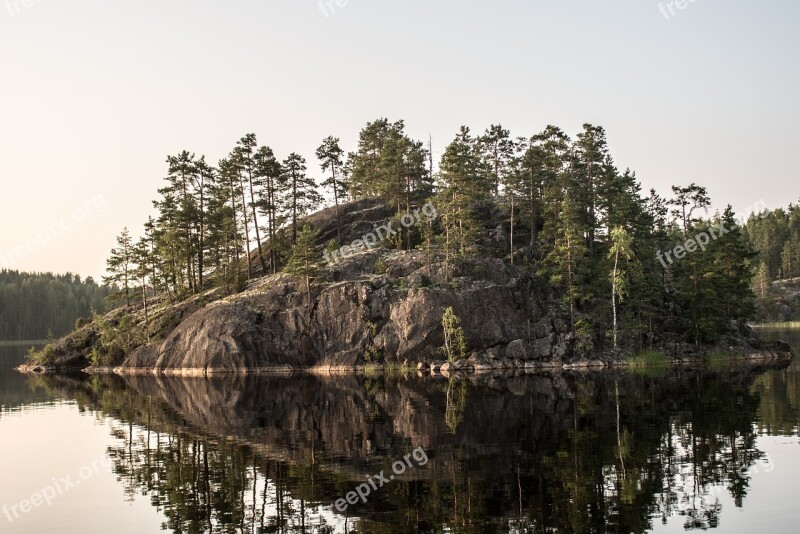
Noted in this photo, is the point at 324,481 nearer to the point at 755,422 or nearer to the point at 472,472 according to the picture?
the point at 472,472

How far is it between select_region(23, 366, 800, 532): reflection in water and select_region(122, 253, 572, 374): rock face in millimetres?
20959

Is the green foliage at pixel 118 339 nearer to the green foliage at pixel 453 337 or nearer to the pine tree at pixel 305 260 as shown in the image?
the pine tree at pixel 305 260

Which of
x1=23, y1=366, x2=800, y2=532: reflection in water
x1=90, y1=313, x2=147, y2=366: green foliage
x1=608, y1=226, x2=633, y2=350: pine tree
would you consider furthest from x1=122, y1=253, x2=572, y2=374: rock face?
x1=23, y1=366, x2=800, y2=532: reflection in water

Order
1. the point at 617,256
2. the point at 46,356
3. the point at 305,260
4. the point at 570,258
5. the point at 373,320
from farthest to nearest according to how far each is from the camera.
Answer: the point at 46,356, the point at 305,260, the point at 373,320, the point at 570,258, the point at 617,256

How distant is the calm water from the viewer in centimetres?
2017

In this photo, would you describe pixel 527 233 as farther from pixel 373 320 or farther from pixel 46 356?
pixel 46 356

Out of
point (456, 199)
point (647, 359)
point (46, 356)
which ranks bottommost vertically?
point (647, 359)

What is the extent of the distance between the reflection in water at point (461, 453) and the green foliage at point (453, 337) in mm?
18572

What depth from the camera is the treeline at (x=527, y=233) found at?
77938mm

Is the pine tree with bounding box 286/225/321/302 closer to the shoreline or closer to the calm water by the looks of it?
the shoreline

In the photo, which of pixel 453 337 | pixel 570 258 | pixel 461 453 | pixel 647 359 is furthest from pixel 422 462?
pixel 647 359

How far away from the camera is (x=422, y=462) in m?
27.3

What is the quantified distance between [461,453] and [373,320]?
164ft

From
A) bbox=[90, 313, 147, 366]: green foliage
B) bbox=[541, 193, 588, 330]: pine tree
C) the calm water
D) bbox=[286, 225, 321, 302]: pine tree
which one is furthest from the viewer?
bbox=[90, 313, 147, 366]: green foliage
